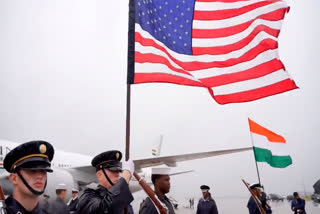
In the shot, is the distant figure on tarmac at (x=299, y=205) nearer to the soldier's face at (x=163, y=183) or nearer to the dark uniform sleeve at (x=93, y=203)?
the soldier's face at (x=163, y=183)

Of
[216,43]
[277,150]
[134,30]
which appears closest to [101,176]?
[134,30]

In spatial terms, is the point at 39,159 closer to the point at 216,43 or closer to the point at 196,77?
the point at 196,77

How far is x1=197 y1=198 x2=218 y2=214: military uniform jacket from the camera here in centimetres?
839

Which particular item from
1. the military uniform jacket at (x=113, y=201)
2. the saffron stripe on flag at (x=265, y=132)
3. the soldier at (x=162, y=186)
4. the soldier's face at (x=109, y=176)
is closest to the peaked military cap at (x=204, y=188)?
the saffron stripe on flag at (x=265, y=132)

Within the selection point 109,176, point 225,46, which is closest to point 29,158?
point 109,176

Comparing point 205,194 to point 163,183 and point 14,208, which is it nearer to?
point 163,183

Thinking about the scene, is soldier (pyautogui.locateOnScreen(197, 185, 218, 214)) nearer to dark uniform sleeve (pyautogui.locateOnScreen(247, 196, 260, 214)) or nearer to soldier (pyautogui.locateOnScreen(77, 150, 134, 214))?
dark uniform sleeve (pyautogui.locateOnScreen(247, 196, 260, 214))

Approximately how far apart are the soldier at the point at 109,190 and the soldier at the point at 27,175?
493mm

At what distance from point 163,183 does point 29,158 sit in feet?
5.89

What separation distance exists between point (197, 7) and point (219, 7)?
288 millimetres

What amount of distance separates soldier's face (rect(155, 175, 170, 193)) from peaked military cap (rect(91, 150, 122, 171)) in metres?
0.64

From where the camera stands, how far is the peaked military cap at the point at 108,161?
309cm

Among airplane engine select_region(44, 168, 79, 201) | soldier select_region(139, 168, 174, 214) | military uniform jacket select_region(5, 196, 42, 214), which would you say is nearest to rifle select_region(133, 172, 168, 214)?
soldier select_region(139, 168, 174, 214)

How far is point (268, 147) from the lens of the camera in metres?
8.57
